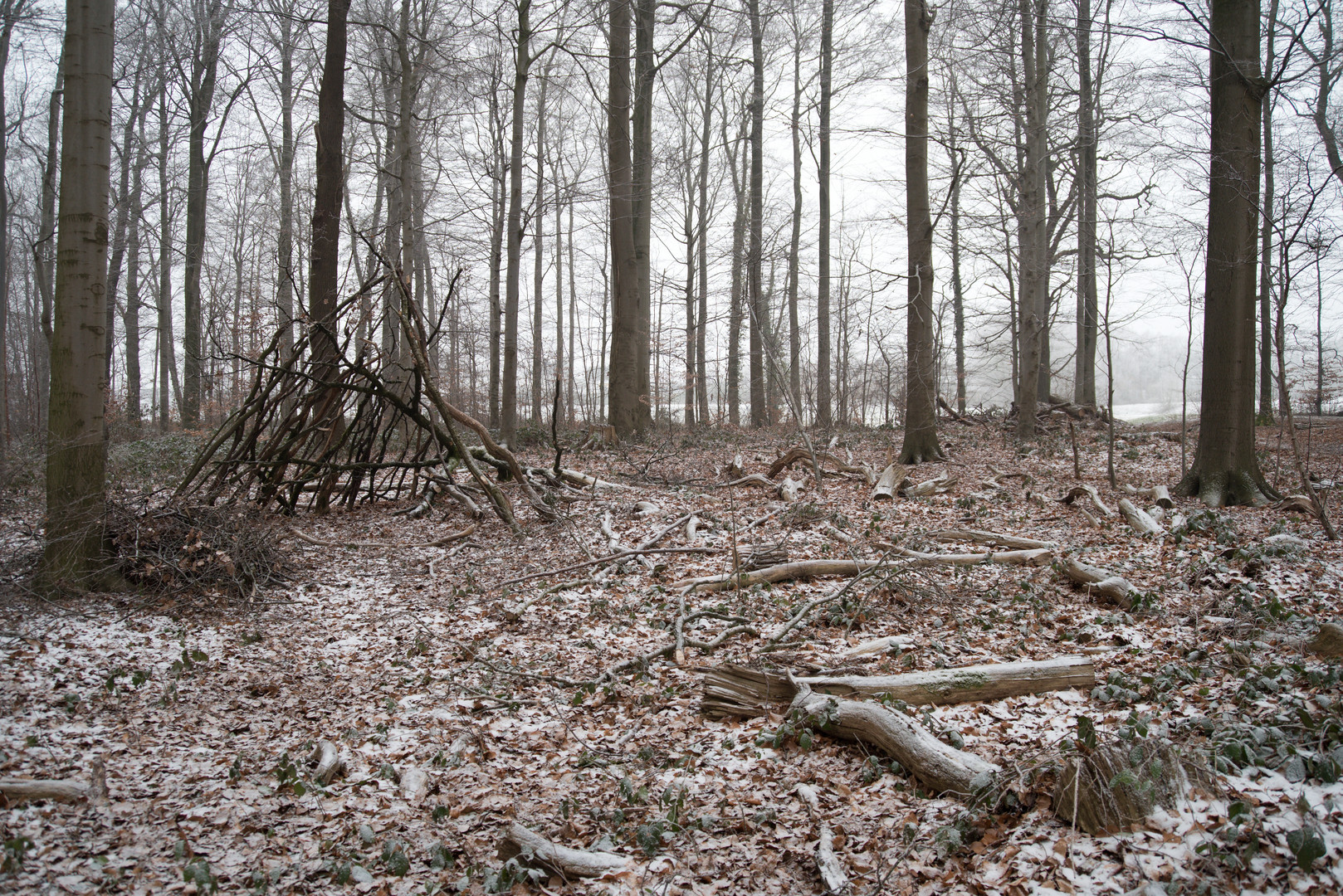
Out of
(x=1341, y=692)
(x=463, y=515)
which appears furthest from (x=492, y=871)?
(x=463, y=515)

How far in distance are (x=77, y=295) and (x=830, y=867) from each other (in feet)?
18.6

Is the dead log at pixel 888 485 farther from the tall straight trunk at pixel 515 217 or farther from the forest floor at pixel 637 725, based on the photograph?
the tall straight trunk at pixel 515 217

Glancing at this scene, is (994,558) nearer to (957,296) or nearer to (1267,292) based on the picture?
(1267,292)

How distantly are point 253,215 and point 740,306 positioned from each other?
1586 centimetres

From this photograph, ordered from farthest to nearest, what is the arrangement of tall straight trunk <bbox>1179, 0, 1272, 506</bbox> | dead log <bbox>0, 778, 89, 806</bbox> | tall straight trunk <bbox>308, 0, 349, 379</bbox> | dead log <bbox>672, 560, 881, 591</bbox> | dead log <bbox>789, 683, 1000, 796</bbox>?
tall straight trunk <bbox>308, 0, 349, 379</bbox> < tall straight trunk <bbox>1179, 0, 1272, 506</bbox> < dead log <bbox>672, 560, 881, 591</bbox> < dead log <bbox>789, 683, 1000, 796</bbox> < dead log <bbox>0, 778, 89, 806</bbox>

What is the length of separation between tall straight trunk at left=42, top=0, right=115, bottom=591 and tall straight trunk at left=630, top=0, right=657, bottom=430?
9197 mm

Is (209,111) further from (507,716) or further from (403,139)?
(507,716)

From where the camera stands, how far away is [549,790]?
3.18 m

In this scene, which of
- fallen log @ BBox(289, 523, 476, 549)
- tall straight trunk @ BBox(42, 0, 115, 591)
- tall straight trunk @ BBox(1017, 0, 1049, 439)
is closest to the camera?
tall straight trunk @ BBox(42, 0, 115, 591)

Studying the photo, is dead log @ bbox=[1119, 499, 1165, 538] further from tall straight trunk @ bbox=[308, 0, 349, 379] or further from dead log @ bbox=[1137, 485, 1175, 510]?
tall straight trunk @ bbox=[308, 0, 349, 379]

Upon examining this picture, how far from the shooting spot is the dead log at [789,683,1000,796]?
2.87 m

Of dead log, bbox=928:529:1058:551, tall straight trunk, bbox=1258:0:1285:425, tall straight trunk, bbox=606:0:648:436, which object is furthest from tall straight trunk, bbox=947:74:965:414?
dead log, bbox=928:529:1058:551

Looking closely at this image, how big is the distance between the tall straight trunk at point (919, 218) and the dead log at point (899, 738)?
26.1 feet

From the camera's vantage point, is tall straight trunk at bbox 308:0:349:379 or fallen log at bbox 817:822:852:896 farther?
tall straight trunk at bbox 308:0:349:379
